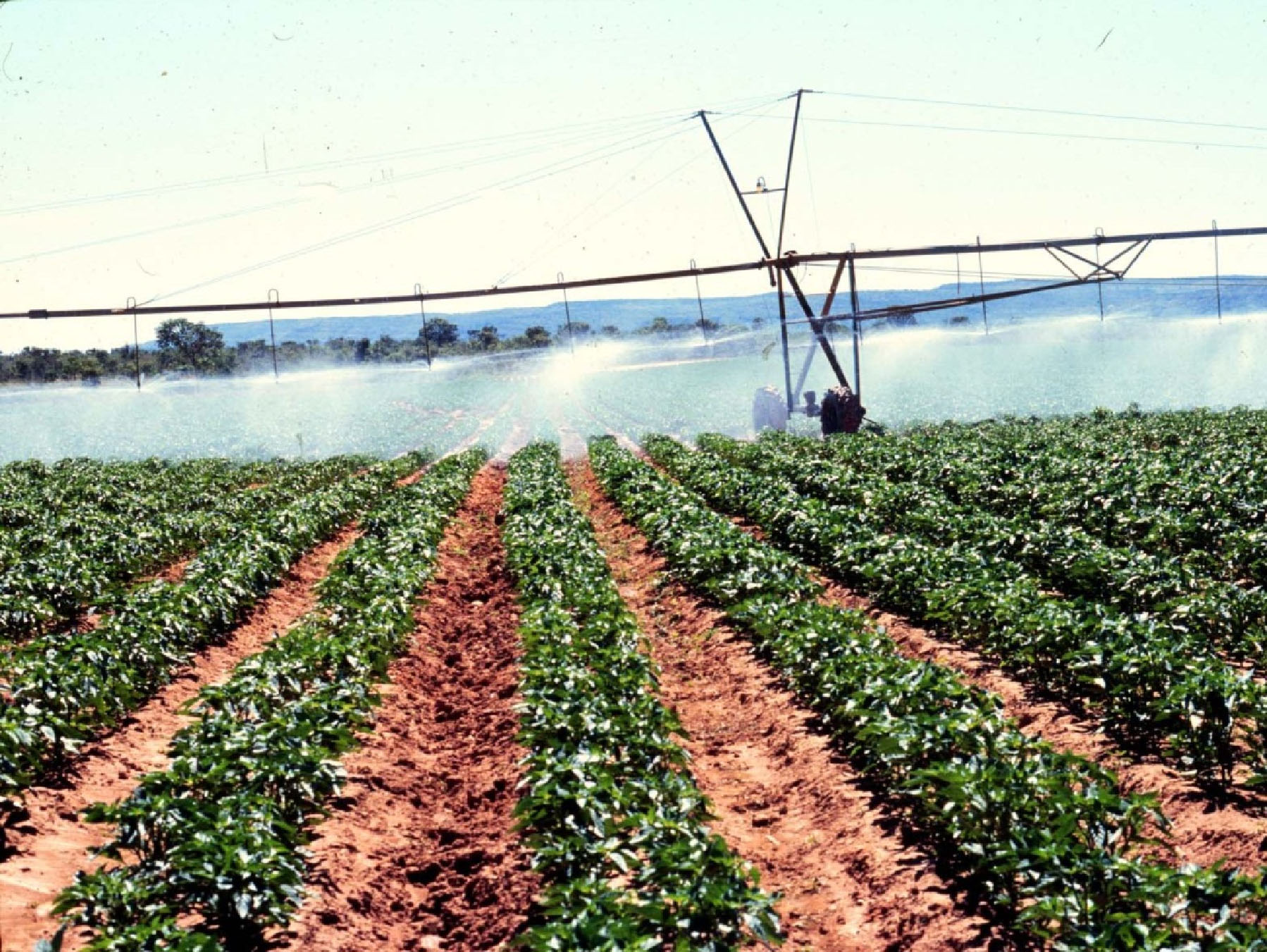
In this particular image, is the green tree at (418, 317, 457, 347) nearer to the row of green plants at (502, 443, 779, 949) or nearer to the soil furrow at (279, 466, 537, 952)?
the soil furrow at (279, 466, 537, 952)

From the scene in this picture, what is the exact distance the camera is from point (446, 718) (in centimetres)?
1113

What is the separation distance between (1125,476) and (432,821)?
14.6m

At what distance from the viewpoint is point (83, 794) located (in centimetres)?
869

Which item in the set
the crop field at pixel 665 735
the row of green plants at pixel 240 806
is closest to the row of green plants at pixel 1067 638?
the crop field at pixel 665 735

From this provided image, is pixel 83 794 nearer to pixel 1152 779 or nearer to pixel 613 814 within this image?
pixel 613 814

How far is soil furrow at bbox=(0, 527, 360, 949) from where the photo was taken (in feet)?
21.6

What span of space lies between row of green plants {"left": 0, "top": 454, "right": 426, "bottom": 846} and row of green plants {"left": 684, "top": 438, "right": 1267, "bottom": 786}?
7.97 metres

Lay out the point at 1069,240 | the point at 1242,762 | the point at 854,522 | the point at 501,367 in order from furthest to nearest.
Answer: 1. the point at 501,367
2. the point at 1069,240
3. the point at 854,522
4. the point at 1242,762

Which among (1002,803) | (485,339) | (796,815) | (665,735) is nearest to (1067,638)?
(796,815)

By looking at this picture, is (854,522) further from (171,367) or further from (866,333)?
(171,367)

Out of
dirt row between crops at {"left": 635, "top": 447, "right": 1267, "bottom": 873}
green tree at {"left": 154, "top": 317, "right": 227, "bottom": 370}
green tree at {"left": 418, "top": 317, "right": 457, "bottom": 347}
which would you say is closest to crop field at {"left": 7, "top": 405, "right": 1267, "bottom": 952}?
dirt row between crops at {"left": 635, "top": 447, "right": 1267, "bottom": 873}

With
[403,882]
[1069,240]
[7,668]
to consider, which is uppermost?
[1069,240]

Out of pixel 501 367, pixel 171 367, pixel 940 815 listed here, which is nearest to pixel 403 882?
pixel 940 815

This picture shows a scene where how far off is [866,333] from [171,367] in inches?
2334
